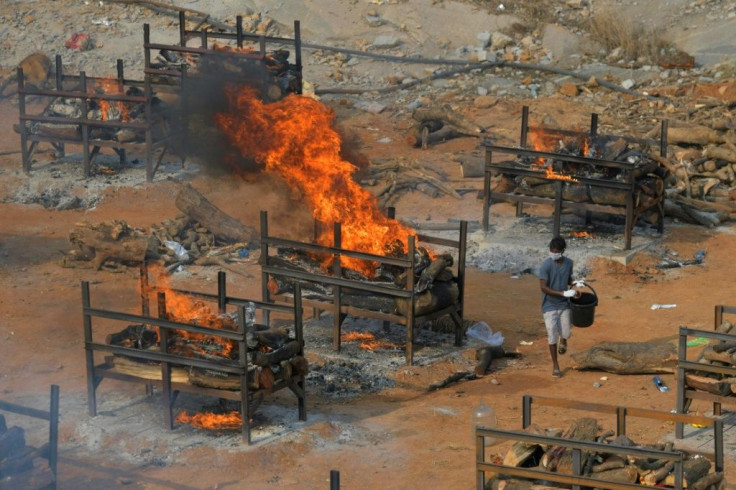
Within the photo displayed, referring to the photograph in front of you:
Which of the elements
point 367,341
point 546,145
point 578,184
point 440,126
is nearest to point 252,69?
point 440,126

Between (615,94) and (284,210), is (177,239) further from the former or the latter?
(615,94)

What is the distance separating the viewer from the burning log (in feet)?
65.8

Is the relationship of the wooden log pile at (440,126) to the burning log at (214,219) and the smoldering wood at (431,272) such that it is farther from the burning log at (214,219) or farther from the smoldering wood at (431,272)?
the smoldering wood at (431,272)

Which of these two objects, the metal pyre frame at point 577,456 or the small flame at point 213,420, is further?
the small flame at point 213,420

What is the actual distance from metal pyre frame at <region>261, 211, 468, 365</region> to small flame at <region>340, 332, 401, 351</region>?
322mm

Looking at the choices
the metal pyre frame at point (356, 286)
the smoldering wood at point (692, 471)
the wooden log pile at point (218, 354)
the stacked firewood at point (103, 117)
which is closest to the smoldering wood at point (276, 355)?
the wooden log pile at point (218, 354)

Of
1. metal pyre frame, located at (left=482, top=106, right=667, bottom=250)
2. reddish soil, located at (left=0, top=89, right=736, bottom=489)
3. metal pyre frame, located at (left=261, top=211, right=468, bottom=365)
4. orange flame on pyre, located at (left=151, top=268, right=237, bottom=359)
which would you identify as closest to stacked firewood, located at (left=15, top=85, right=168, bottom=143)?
reddish soil, located at (left=0, top=89, right=736, bottom=489)

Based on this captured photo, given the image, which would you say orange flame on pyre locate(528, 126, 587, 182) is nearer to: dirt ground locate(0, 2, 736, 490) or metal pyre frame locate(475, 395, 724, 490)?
dirt ground locate(0, 2, 736, 490)

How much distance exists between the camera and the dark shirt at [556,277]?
47.4 ft

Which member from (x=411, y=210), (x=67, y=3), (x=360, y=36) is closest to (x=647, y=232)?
(x=411, y=210)

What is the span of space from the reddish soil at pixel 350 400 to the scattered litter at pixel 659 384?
0.08 metres

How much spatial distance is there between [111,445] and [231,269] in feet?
22.1

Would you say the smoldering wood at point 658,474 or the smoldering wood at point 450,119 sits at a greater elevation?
the smoldering wood at point 450,119

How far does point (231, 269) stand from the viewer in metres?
19.0
